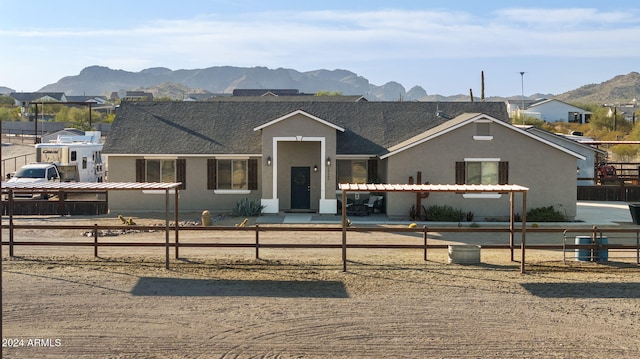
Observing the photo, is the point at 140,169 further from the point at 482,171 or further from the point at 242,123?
the point at 482,171

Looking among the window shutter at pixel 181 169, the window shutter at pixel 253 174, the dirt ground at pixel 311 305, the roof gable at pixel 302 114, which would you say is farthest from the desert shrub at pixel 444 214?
the window shutter at pixel 181 169

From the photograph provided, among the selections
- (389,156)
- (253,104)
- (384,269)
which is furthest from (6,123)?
(384,269)

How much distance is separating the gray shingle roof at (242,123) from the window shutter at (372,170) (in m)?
0.48

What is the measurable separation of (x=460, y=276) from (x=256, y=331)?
6853 millimetres

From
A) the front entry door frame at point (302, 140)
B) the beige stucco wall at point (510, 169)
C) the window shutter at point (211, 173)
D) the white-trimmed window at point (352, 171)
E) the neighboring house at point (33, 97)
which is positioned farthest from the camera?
the neighboring house at point (33, 97)

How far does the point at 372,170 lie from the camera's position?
31766mm

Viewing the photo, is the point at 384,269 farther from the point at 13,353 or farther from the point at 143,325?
the point at 13,353

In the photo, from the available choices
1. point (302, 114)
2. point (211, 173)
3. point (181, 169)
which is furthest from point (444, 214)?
point (181, 169)

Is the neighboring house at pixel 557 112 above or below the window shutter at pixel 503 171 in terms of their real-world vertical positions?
above

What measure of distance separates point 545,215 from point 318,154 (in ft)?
31.5

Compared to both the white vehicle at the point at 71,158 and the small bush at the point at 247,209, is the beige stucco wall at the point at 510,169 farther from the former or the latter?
the white vehicle at the point at 71,158

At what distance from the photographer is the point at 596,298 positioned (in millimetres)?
16688

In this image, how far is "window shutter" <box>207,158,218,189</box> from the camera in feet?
103

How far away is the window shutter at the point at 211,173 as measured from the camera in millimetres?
31469
